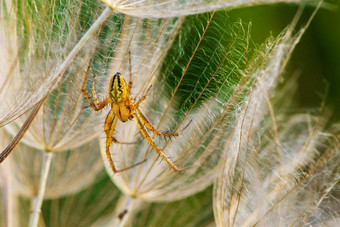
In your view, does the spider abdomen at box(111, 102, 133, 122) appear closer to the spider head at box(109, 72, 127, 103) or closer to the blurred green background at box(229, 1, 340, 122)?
the spider head at box(109, 72, 127, 103)

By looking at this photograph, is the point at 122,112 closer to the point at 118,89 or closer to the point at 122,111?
the point at 122,111

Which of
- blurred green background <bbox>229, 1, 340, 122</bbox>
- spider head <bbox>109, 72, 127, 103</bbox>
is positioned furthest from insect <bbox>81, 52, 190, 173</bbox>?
blurred green background <bbox>229, 1, 340, 122</bbox>

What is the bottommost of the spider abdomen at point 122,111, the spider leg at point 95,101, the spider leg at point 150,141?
the spider leg at point 150,141

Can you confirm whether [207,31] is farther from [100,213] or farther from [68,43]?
[100,213]

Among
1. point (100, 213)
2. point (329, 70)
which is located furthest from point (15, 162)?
point (329, 70)

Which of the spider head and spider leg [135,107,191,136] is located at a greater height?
the spider head

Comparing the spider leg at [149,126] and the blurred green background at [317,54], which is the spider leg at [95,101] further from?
the blurred green background at [317,54]

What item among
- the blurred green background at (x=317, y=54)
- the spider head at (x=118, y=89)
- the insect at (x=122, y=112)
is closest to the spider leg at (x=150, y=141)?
the insect at (x=122, y=112)
